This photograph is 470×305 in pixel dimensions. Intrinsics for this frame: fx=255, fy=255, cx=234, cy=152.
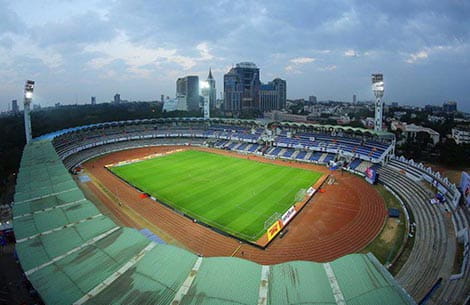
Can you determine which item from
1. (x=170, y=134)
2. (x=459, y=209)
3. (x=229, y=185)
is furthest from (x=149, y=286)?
(x=170, y=134)

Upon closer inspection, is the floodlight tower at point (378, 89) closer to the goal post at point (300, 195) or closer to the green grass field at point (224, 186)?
the green grass field at point (224, 186)

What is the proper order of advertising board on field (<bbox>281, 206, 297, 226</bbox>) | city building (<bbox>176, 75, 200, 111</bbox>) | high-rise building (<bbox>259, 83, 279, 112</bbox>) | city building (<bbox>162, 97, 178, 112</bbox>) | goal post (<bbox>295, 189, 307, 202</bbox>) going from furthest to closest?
high-rise building (<bbox>259, 83, 279, 112</bbox>)
city building (<bbox>176, 75, 200, 111</bbox>)
city building (<bbox>162, 97, 178, 112</bbox>)
goal post (<bbox>295, 189, 307, 202</bbox>)
advertising board on field (<bbox>281, 206, 297, 226</bbox>)

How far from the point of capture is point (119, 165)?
142 feet

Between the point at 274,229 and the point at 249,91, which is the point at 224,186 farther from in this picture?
the point at 249,91

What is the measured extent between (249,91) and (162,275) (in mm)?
151856

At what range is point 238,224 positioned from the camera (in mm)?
23359

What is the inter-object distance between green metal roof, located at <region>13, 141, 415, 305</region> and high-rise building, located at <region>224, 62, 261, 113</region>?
5520 inches

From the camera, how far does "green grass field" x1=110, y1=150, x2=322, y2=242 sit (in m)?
24.7

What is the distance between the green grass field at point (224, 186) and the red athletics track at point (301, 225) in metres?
1.58

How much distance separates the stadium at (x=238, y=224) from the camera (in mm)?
10508

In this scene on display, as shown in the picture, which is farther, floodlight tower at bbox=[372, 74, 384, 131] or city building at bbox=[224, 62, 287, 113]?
city building at bbox=[224, 62, 287, 113]

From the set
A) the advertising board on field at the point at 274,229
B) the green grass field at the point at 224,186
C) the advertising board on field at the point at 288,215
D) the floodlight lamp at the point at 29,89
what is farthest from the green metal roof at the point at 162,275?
the floodlight lamp at the point at 29,89

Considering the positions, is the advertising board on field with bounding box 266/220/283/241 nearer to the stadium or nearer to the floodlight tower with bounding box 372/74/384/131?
the stadium

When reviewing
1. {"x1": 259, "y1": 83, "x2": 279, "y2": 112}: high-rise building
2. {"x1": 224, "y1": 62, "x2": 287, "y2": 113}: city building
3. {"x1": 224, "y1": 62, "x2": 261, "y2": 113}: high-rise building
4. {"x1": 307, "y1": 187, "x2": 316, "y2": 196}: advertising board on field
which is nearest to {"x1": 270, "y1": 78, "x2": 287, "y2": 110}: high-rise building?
{"x1": 224, "y1": 62, "x2": 287, "y2": 113}: city building
